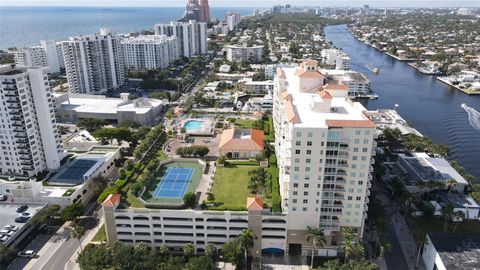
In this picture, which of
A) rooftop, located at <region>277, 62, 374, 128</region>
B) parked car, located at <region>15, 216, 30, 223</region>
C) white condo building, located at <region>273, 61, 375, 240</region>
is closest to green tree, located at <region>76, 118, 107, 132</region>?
parked car, located at <region>15, 216, 30, 223</region>

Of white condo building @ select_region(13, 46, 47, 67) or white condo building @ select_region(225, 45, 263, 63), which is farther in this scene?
white condo building @ select_region(225, 45, 263, 63)

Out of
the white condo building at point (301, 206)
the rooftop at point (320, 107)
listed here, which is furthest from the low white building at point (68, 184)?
the rooftop at point (320, 107)

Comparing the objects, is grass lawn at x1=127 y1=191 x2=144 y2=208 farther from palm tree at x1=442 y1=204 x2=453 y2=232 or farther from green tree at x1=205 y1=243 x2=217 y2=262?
palm tree at x1=442 y1=204 x2=453 y2=232

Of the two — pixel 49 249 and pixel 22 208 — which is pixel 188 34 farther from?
pixel 49 249

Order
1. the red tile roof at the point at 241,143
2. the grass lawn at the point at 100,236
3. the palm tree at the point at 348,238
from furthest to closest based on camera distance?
the red tile roof at the point at 241,143, the grass lawn at the point at 100,236, the palm tree at the point at 348,238

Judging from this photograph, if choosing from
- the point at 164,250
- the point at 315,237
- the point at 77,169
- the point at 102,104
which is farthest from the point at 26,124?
the point at 315,237

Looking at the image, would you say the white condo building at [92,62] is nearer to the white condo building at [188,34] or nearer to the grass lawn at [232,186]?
the white condo building at [188,34]
